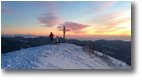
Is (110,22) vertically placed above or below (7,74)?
above

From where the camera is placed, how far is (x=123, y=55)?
303 centimetres

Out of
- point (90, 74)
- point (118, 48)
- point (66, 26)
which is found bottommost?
point (90, 74)

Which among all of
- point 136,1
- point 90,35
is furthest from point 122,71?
point 136,1

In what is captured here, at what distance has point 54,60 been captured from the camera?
3.04 m

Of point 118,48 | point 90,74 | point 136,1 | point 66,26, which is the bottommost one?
point 90,74

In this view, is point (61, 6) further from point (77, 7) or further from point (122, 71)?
point (122, 71)

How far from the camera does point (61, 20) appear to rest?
119 inches

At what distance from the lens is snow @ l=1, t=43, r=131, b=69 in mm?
3029

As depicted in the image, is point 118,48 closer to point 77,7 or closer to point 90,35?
point 90,35

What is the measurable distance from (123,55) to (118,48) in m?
0.07

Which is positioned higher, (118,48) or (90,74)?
(118,48)

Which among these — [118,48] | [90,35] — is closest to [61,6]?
[90,35]

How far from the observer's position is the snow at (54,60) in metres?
3.03

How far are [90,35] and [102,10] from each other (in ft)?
0.74
